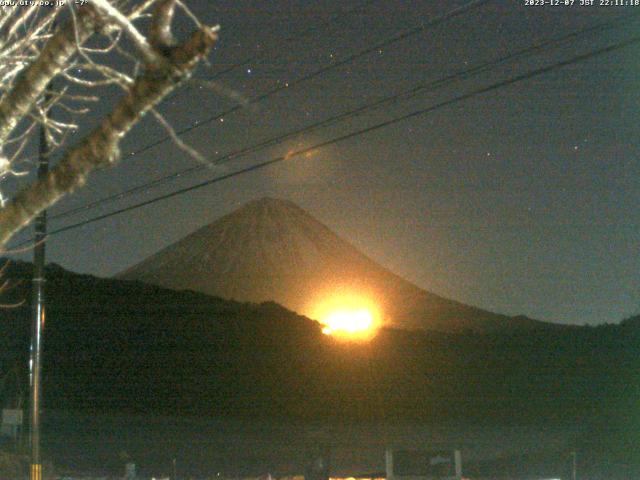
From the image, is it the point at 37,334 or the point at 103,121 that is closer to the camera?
the point at 103,121

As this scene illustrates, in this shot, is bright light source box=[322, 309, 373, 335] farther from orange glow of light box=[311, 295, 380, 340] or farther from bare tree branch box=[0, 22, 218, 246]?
bare tree branch box=[0, 22, 218, 246]

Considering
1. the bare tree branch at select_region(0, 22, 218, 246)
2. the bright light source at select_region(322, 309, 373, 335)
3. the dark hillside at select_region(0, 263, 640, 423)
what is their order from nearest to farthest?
the bare tree branch at select_region(0, 22, 218, 246)
the dark hillside at select_region(0, 263, 640, 423)
the bright light source at select_region(322, 309, 373, 335)

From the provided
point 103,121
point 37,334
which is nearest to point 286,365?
point 37,334

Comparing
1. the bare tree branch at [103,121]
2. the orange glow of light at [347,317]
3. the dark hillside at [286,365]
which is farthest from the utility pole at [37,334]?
the orange glow of light at [347,317]

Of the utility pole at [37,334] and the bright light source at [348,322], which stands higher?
the bright light source at [348,322]

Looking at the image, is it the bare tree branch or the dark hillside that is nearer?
the bare tree branch

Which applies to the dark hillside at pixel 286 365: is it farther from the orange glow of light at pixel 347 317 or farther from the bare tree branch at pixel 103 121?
the bare tree branch at pixel 103 121

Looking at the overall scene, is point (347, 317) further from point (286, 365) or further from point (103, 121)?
point (103, 121)

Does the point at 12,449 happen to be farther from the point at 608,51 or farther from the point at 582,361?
the point at 582,361

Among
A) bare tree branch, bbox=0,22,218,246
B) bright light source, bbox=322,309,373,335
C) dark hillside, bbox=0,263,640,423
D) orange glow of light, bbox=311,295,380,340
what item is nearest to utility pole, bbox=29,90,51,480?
bare tree branch, bbox=0,22,218,246

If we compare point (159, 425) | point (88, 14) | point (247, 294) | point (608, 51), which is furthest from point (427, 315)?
point (88, 14)

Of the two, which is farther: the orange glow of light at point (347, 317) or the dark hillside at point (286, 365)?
the orange glow of light at point (347, 317)

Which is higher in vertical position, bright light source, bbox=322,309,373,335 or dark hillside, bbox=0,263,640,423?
bright light source, bbox=322,309,373,335

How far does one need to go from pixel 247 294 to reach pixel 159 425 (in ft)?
179
